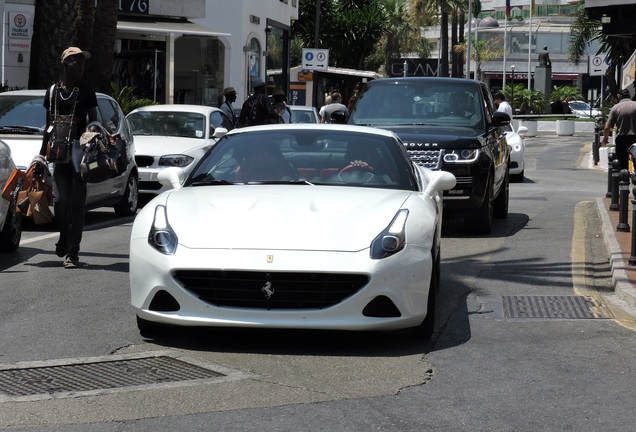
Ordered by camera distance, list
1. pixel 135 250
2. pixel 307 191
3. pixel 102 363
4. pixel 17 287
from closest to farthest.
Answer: pixel 102 363
pixel 135 250
pixel 307 191
pixel 17 287

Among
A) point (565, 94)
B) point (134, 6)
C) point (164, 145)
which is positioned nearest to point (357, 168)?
point (164, 145)

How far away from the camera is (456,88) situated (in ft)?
50.8

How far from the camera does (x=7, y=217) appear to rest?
11555 millimetres

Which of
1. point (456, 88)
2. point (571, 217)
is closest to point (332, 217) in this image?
point (456, 88)

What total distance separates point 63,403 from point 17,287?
3981 millimetres

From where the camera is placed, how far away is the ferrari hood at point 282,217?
7.13 metres

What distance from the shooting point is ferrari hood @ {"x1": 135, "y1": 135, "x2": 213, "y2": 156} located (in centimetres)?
1781

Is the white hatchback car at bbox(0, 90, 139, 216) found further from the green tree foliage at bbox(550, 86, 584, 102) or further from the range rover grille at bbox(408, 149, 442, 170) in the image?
the green tree foliage at bbox(550, 86, 584, 102)

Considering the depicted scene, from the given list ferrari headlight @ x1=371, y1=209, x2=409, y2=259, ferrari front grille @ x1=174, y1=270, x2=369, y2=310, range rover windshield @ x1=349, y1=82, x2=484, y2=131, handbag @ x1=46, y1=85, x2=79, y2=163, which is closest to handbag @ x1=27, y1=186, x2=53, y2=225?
handbag @ x1=46, y1=85, x2=79, y2=163

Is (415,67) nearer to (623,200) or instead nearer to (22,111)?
(22,111)

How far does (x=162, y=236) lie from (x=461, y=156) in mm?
7295

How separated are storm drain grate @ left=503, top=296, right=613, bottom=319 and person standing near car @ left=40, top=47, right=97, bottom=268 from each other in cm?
384

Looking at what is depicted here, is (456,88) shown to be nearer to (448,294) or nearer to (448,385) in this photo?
(448,294)

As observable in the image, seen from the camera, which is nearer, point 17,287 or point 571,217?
point 17,287
